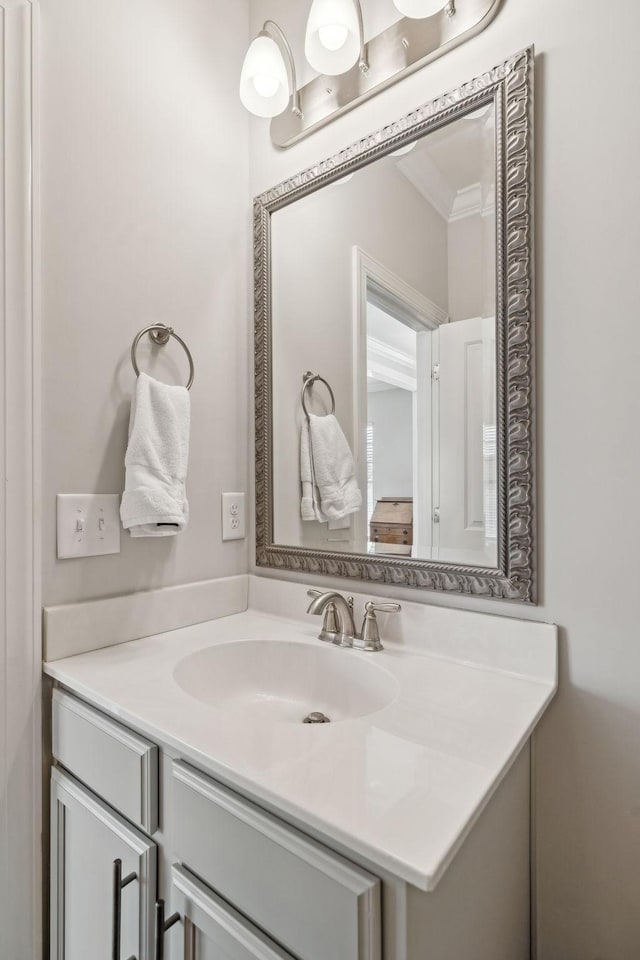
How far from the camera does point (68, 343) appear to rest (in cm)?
104

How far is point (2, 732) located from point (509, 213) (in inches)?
52.5

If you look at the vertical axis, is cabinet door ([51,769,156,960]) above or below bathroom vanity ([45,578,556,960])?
below

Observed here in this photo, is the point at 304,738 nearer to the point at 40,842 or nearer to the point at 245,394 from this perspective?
the point at 40,842

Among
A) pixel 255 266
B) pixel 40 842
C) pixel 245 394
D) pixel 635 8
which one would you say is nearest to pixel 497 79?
pixel 635 8

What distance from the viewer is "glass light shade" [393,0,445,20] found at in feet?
3.23

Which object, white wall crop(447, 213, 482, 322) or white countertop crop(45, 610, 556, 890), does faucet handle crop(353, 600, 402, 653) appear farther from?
white wall crop(447, 213, 482, 322)

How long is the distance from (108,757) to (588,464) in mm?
931

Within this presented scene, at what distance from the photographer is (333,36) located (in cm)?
111

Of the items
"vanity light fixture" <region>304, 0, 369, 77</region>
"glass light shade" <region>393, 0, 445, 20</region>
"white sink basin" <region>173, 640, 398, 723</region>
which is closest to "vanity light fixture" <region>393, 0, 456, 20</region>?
"glass light shade" <region>393, 0, 445, 20</region>

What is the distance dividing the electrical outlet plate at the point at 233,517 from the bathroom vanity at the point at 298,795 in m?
0.30

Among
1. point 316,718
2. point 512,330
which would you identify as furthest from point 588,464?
point 316,718

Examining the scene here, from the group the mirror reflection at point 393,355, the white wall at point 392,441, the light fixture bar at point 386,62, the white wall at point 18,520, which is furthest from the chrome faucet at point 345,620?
the light fixture bar at point 386,62

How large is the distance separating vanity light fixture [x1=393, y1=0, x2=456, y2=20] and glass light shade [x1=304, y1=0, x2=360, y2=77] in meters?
0.13

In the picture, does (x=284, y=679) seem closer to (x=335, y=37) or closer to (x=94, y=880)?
(x=94, y=880)
